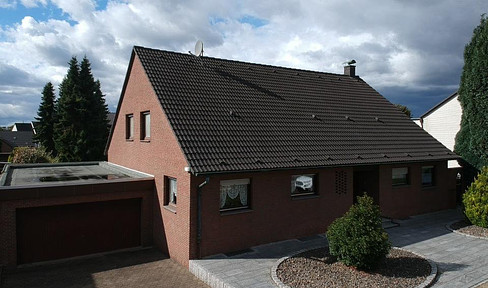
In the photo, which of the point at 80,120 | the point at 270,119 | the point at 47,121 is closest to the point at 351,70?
the point at 270,119

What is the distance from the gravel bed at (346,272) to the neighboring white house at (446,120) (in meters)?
19.9

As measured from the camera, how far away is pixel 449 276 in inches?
371

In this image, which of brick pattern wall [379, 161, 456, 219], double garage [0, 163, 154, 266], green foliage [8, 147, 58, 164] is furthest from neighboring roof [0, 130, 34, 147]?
brick pattern wall [379, 161, 456, 219]

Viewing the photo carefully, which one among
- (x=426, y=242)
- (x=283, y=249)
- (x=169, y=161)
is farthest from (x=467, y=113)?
(x=169, y=161)

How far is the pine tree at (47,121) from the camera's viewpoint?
1615 inches

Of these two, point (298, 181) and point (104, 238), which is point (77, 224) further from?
point (298, 181)

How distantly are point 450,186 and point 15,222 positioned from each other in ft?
58.8

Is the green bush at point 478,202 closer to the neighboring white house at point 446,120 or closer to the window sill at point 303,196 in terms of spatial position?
the window sill at point 303,196

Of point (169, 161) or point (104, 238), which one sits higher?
point (169, 161)

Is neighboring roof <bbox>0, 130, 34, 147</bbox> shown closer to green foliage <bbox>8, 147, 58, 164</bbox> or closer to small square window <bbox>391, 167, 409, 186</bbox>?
green foliage <bbox>8, 147, 58, 164</bbox>

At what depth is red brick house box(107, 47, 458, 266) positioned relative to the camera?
Answer: 11.2 m

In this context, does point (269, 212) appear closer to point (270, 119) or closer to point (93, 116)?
point (270, 119)

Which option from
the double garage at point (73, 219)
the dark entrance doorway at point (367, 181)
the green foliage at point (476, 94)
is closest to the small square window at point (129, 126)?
the double garage at point (73, 219)

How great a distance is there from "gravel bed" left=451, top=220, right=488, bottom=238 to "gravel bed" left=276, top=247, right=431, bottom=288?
166 inches
